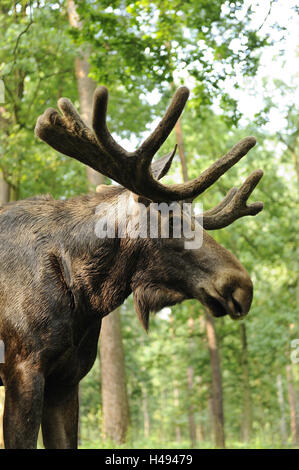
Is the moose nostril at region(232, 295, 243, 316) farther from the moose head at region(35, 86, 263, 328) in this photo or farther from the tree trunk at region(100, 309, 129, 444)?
the tree trunk at region(100, 309, 129, 444)

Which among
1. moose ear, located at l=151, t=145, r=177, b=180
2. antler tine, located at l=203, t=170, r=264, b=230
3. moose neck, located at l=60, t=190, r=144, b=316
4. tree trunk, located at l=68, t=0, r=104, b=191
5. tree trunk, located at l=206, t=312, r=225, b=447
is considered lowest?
moose neck, located at l=60, t=190, r=144, b=316

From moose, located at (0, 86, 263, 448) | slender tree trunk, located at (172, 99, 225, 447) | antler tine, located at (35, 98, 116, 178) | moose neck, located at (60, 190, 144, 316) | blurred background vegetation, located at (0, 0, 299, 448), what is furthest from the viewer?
slender tree trunk, located at (172, 99, 225, 447)

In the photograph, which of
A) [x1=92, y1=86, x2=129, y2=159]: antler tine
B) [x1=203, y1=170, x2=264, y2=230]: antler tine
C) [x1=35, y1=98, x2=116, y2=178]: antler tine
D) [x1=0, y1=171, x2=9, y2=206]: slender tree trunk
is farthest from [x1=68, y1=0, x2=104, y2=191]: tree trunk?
[x1=92, y1=86, x2=129, y2=159]: antler tine

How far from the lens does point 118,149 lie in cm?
378

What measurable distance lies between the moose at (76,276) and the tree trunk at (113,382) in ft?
28.3

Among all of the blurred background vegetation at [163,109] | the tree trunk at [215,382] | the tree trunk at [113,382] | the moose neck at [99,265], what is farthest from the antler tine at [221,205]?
the tree trunk at [215,382]

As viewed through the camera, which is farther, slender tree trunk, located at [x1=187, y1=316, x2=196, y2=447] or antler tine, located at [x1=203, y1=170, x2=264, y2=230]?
slender tree trunk, located at [x1=187, y1=316, x2=196, y2=447]

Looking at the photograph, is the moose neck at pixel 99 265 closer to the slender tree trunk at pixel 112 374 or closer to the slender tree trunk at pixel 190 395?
the slender tree trunk at pixel 112 374

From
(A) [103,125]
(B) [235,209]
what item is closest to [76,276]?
(A) [103,125]

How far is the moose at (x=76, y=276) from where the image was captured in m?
3.54

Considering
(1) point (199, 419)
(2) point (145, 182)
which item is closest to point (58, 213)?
(2) point (145, 182)

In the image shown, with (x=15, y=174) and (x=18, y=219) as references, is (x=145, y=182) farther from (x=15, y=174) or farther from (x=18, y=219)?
(x=15, y=174)

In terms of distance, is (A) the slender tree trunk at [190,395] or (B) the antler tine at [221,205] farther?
(A) the slender tree trunk at [190,395]

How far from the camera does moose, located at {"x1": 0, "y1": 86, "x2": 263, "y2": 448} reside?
3545mm
